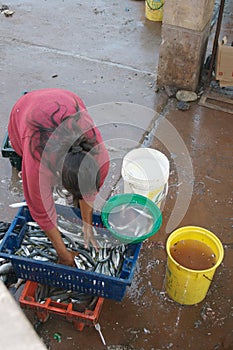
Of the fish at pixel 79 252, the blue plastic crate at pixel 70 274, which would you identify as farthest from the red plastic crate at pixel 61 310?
the fish at pixel 79 252

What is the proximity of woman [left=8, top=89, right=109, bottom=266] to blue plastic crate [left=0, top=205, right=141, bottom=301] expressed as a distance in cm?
23

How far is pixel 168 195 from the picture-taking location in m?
4.00

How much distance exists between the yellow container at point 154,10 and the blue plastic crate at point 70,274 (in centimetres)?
459

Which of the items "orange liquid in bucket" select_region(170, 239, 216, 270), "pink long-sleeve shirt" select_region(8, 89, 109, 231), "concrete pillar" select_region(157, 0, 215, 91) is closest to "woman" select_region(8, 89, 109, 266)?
"pink long-sleeve shirt" select_region(8, 89, 109, 231)

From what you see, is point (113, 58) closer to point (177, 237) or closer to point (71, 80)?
point (71, 80)

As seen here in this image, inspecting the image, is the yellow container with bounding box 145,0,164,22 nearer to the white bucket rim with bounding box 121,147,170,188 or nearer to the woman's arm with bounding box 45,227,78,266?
the white bucket rim with bounding box 121,147,170,188

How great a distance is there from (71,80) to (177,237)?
9.81 ft

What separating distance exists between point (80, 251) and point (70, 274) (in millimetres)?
307

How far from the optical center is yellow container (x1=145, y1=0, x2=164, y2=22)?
6461mm

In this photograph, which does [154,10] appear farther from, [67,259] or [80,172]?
[80,172]

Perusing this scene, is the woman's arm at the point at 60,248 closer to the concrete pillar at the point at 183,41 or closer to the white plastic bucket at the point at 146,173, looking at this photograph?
the white plastic bucket at the point at 146,173

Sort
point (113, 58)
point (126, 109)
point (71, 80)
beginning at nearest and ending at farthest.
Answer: point (126, 109)
point (71, 80)
point (113, 58)

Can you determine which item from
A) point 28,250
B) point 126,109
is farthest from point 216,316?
point 126,109

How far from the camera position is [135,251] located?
3.01m
